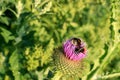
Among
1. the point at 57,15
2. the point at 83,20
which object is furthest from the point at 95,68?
the point at 83,20

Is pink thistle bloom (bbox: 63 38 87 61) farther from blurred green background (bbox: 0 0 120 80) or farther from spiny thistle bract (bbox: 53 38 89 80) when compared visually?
blurred green background (bbox: 0 0 120 80)

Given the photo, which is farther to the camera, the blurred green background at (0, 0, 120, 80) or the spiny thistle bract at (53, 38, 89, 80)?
the blurred green background at (0, 0, 120, 80)

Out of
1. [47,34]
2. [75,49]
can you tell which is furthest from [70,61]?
[47,34]

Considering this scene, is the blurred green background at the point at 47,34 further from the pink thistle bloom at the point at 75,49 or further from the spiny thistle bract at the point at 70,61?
the pink thistle bloom at the point at 75,49

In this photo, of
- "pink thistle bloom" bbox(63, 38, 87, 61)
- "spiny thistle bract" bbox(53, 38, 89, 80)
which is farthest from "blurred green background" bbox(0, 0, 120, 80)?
"pink thistle bloom" bbox(63, 38, 87, 61)

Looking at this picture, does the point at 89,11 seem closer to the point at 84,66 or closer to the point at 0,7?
the point at 0,7
